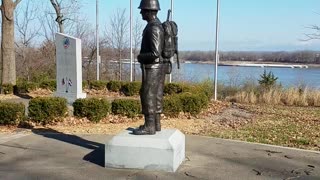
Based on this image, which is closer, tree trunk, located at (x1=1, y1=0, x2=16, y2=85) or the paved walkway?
the paved walkway

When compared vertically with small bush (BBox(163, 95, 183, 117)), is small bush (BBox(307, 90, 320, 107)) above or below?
below

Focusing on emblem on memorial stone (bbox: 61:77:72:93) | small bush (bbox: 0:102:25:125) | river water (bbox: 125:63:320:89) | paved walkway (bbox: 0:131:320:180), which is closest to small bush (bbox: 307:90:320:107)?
river water (bbox: 125:63:320:89)

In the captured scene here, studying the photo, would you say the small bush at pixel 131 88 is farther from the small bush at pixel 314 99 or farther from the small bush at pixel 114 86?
the small bush at pixel 314 99

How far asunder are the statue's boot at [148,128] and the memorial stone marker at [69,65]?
8282mm

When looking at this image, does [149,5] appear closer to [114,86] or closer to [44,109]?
[44,109]

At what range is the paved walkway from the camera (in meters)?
5.74

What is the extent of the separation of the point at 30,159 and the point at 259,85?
49.9 ft

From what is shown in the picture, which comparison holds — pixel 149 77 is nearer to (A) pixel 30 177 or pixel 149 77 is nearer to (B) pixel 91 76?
(A) pixel 30 177

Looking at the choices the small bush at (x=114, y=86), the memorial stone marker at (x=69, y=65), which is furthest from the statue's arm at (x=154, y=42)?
the small bush at (x=114, y=86)

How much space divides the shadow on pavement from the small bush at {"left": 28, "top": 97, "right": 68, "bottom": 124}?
622mm

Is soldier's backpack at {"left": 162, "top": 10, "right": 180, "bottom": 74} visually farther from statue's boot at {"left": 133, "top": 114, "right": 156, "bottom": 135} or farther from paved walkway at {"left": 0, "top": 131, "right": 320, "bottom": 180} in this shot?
paved walkway at {"left": 0, "top": 131, "right": 320, "bottom": 180}

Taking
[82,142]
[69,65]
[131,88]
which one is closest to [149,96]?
[82,142]

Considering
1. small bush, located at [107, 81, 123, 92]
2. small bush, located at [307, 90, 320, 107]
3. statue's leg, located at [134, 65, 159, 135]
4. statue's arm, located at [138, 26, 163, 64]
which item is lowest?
small bush, located at [307, 90, 320, 107]

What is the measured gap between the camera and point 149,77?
6.09 m
